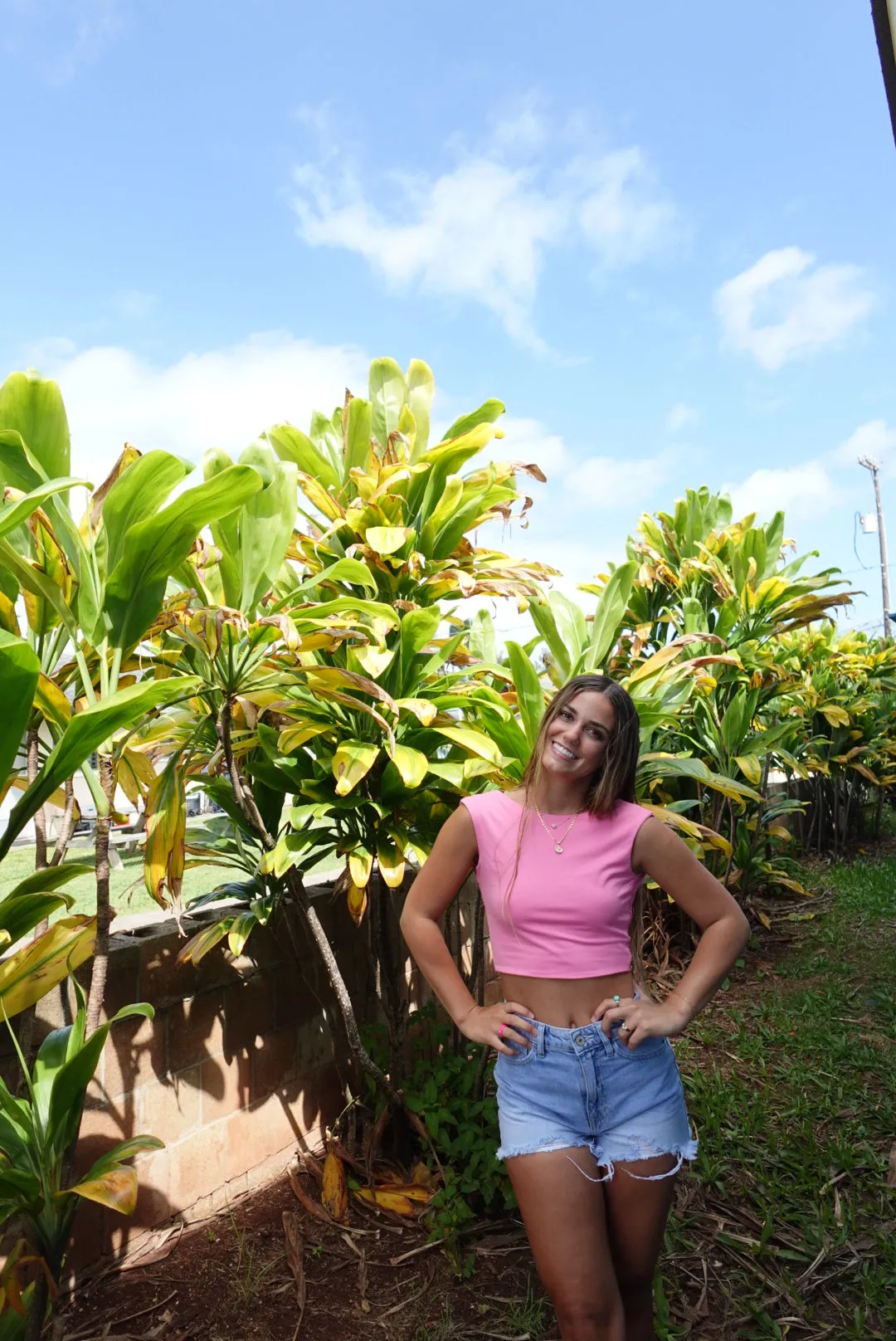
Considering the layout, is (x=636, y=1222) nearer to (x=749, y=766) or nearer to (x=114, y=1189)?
(x=114, y=1189)

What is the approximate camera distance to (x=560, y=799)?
1.65 metres

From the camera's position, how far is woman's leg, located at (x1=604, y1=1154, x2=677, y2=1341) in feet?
4.75

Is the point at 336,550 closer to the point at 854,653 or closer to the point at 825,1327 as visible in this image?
the point at 825,1327

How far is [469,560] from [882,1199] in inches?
81.3

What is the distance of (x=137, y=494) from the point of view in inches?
58.4

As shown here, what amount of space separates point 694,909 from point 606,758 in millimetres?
304

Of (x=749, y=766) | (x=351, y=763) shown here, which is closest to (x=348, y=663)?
(x=351, y=763)

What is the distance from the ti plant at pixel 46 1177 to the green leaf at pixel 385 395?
5.40ft

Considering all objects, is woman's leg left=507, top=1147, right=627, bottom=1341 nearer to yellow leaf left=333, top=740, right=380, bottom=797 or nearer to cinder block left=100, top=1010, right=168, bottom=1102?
yellow leaf left=333, top=740, right=380, bottom=797

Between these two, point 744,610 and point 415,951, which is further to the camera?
point 744,610

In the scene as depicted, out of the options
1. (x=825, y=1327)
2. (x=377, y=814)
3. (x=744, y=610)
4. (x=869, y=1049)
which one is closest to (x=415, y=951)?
(x=377, y=814)

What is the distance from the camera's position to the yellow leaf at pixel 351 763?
1.98m

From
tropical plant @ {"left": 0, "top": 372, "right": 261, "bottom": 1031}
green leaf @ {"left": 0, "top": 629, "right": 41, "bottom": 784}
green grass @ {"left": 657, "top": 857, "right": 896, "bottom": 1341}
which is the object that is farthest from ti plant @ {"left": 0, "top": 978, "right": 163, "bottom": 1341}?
green grass @ {"left": 657, "top": 857, "right": 896, "bottom": 1341}

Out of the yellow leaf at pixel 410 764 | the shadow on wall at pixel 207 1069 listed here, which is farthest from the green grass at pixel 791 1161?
the yellow leaf at pixel 410 764
